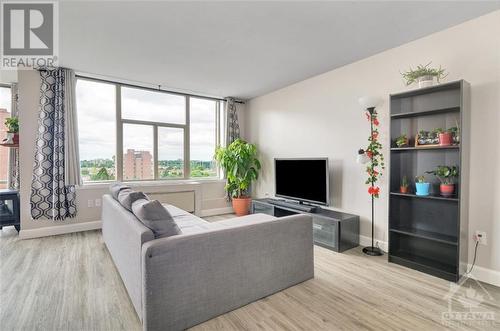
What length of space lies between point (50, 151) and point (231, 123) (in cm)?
311

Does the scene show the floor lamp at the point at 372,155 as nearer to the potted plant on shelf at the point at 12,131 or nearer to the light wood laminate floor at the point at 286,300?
the light wood laminate floor at the point at 286,300

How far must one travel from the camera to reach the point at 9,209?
3.68 meters

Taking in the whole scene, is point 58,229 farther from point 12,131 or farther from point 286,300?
point 286,300

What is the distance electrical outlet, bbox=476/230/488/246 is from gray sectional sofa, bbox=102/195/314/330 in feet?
5.19

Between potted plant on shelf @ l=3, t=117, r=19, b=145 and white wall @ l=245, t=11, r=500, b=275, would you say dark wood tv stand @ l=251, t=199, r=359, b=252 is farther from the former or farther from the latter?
potted plant on shelf @ l=3, t=117, r=19, b=145

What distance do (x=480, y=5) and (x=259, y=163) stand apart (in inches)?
146

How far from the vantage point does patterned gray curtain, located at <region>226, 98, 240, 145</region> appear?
5270 mm

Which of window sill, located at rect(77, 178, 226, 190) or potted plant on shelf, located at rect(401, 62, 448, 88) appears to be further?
window sill, located at rect(77, 178, 226, 190)

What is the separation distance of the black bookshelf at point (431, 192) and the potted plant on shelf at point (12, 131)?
5122 millimetres

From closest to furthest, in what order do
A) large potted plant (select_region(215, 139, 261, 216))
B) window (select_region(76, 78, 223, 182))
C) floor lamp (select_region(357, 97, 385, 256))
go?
floor lamp (select_region(357, 97, 385, 256)) < window (select_region(76, 78, 223, 182)) < large potted plant (select_region(215, 139, 261, 216))

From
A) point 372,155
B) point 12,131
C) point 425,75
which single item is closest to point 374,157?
point 372,155

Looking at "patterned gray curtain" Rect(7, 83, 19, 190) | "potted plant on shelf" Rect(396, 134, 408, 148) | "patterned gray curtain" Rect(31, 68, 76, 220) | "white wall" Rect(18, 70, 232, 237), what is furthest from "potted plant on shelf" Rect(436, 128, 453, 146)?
"patterned gray curtain" Rect(7, 83, 19, 190)

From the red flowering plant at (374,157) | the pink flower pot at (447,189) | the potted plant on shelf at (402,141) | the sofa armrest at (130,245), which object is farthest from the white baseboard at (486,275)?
the sofa armrest at (130,245)

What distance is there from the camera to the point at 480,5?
216 cm
